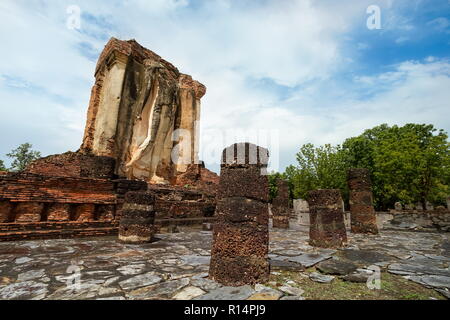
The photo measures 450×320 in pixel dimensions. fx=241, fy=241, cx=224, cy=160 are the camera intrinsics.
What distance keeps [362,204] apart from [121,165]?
1171 centimetres

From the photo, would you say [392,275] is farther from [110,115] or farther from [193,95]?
[193,95]

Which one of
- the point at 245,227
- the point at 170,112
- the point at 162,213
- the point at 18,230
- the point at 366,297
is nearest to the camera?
the point at 366,297

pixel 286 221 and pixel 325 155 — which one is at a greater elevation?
pixel 325 155

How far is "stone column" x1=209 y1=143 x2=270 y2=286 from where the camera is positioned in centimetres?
313

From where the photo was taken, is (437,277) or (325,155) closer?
(437,277)

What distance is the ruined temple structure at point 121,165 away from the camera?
20.1 feet

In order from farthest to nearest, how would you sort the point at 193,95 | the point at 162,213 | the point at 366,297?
the point at 193,95, the point at 162,213, the point at 366,297

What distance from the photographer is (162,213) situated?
941 centimetres

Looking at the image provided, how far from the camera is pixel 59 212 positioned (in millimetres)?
6422

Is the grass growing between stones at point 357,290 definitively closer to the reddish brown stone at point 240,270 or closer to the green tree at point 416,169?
the reddish brown stone at point 240,270

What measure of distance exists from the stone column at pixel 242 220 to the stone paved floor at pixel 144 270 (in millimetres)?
212

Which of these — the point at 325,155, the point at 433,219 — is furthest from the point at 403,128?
the point at 433,219

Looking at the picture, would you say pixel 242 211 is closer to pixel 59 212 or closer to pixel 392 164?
pixel 59 212

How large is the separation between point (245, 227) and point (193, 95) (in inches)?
619
